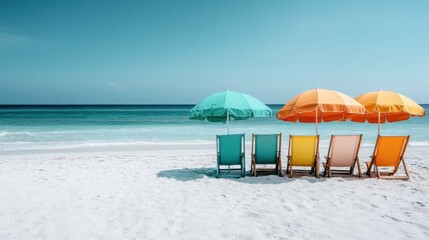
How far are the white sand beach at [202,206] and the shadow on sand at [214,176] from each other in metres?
0.02

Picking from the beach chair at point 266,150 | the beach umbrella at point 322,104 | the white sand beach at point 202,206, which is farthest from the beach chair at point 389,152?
the beach chair at point 266,150

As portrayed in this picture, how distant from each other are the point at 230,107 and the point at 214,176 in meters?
1.61

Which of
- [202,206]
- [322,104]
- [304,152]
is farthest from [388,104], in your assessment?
[202,206]

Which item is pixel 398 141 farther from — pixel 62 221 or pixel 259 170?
pixel 62 221

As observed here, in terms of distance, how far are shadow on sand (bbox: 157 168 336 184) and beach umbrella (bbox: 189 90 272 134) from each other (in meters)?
1.21

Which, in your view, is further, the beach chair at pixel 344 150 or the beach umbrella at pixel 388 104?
the beach chair at pixel 344 150

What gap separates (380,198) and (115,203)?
156 inches

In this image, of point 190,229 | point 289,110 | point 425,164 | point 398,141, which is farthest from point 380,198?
point 425,164

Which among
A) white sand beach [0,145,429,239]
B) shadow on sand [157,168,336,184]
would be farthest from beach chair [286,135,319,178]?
white sand beach [0,145,429,239]

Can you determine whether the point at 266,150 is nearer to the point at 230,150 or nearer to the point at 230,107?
the point at 230,150

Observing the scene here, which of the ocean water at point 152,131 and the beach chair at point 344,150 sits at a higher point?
the beach chair at point 344,150

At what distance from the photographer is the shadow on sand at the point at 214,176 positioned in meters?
5.88

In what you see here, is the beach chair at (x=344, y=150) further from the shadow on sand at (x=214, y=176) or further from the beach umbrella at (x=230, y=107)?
the beach umbrella at (x=230, y=107)

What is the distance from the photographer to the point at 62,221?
3773 millimetres
